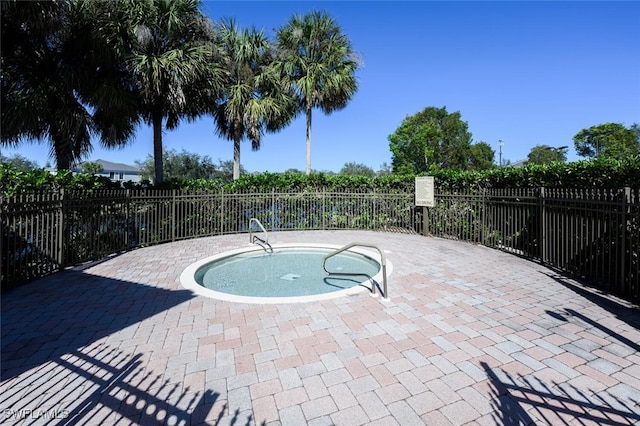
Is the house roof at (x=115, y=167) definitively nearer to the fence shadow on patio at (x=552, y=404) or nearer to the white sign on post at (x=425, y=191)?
the white sign on post at (x=425, y=191)

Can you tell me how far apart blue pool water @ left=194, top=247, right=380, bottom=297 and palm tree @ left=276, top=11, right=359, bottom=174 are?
7.91 metres

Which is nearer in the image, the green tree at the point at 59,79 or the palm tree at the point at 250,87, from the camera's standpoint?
the green tree at the point at 59,79

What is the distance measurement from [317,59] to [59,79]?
→ 9154 millimetres

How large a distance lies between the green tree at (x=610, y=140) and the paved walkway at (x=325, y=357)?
38.8 meters

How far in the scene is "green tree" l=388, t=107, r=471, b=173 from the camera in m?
34.1

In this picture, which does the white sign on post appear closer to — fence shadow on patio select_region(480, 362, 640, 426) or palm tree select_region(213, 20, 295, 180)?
palm tree select_region(213, 20, 295, 180)

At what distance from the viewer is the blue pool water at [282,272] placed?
206 inches

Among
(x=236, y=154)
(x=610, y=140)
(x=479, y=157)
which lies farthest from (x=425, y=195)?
(x=610, y=140)

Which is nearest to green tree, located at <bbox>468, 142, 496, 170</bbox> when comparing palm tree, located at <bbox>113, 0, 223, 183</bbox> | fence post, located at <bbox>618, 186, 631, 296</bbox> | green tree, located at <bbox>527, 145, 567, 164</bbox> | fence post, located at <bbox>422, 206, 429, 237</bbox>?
green tree, located at <bbox>527, 145, 567, 164</bbox>

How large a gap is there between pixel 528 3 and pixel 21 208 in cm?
1156

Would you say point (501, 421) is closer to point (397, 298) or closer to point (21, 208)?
point (397, 298)

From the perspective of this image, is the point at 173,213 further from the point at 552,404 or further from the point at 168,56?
the point at 552,404

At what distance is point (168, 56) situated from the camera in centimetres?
892

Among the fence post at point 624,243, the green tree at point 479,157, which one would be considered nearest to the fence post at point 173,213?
the fence post at point 624,243
